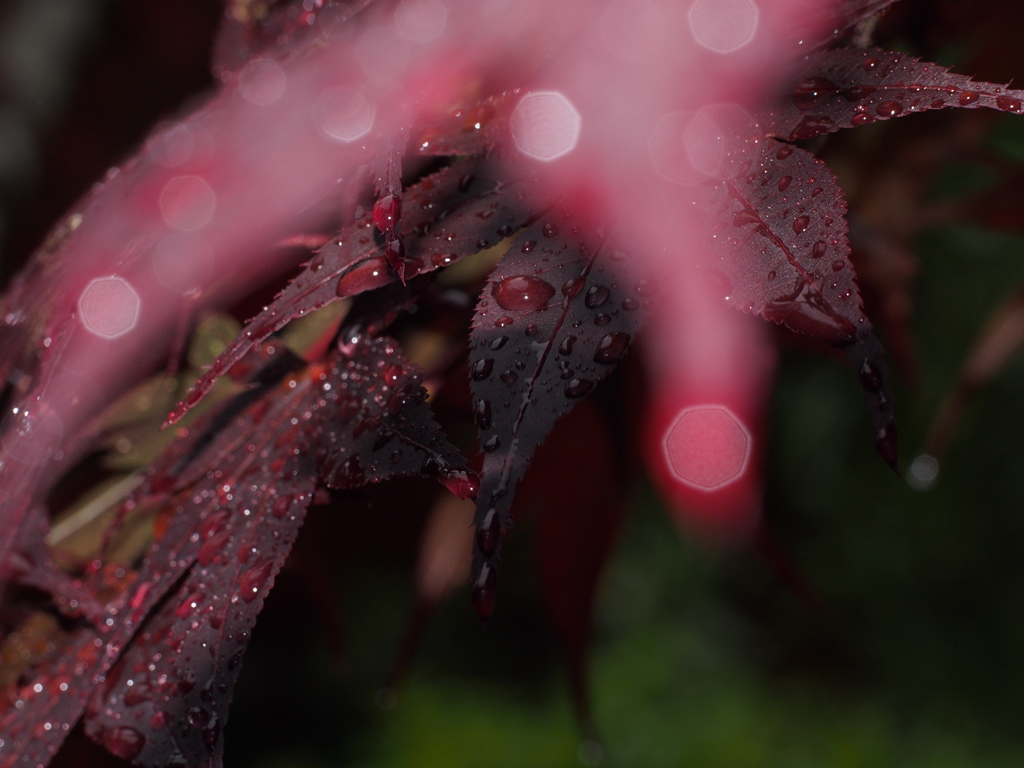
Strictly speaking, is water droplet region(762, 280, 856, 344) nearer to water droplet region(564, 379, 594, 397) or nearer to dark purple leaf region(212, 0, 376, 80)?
water droplet region(564, 379, 594, 397)

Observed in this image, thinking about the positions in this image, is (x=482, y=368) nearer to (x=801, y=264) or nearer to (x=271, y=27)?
(x=801, y=264)

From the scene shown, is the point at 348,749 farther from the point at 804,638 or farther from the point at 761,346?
the point at 761,346

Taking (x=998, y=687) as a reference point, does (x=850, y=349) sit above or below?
above

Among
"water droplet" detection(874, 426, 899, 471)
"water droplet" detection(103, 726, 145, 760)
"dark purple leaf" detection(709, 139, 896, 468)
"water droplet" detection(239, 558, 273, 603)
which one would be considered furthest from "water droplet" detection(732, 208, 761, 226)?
"water droplet" detection(103, 726, 145, 760)

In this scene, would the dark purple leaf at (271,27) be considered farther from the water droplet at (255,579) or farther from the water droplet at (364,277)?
the water droplet at (255,579)

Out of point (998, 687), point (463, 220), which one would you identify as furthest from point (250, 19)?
point (998, 687)

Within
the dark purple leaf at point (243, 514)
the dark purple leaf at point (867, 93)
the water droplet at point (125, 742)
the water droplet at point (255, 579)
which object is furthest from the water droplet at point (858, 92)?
the water droplet at point (125, 742)
